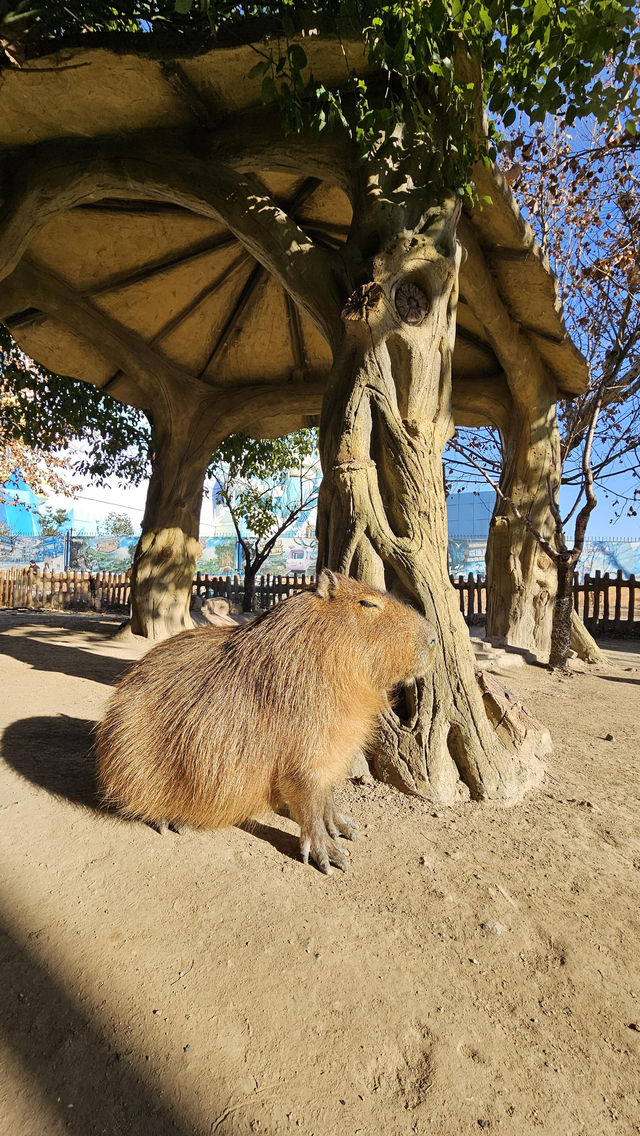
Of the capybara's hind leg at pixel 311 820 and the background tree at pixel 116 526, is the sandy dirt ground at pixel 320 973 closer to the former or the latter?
the capybara's hind leg at pixel 311 820

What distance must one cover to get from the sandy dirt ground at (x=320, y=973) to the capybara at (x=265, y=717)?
0.17m

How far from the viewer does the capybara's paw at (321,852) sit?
1.77 meters

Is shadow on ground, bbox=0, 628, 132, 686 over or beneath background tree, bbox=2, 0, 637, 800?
beneath

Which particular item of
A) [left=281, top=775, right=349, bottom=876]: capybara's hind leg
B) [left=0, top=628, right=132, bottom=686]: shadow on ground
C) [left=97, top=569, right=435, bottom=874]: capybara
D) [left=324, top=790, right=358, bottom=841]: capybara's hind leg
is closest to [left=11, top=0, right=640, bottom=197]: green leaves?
[left=97, top=569, right=435, bottom=874]: capybara

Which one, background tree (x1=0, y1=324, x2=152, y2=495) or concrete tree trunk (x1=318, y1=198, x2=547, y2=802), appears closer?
concrete tree trunk (x1=318, y1=198, x2=547, y2=802)

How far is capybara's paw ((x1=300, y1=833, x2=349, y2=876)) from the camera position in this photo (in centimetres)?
177

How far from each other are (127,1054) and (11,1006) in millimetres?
288

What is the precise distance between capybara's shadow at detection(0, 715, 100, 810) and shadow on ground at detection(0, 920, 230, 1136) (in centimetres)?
81

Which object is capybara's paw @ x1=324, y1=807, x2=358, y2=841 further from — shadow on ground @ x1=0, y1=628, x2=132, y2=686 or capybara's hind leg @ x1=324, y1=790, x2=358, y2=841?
shadow on ground @ x1=0, y1=628, x2=132, y2=686

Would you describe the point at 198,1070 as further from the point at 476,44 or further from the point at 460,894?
the point at 476,44

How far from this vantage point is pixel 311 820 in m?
1.79

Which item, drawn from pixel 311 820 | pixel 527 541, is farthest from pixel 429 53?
pixel 527 541

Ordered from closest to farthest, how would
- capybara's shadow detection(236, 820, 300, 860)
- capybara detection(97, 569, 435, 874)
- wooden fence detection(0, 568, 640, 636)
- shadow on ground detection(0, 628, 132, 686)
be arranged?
capybara detection(97, 569, 435, 874), capybara's shadow detection(236, 820, 300, 860), shadow on ground detection(0, 628, 132, 686), wooden fence detection(0, 568, 640, 636)

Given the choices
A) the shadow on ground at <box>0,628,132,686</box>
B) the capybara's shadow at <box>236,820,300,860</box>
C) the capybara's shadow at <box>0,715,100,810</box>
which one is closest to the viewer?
the capybara's shadow at <box>236,820,300,860</box>
